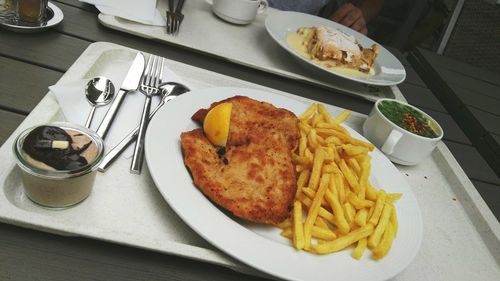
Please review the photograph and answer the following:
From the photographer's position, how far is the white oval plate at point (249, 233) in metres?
0.85

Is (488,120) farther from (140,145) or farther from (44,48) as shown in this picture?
(44,48)

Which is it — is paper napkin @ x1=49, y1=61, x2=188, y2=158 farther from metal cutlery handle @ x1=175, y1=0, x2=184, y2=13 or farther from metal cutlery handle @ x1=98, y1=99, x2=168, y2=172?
metal cutlery handle @ x1=175, y1=0, x2=184, y2=13

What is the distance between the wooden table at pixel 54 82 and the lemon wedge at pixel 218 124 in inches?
13.1

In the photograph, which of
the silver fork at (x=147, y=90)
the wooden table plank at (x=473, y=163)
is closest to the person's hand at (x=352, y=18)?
the wooden table plank at (x=473, y=163)

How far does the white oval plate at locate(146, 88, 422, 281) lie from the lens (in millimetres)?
853

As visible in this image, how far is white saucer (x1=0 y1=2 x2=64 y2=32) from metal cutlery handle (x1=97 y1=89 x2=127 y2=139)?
0.43 metres

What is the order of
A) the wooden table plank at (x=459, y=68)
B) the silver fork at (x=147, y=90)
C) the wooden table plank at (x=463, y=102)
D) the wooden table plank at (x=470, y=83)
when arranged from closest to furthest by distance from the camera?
the silver fork at (x=147, y=90) → the wooden table plank at (x=463, y=102) → the wooden table plank at (x=470, y=83) → the wooden table plank at (x=459, y=68)

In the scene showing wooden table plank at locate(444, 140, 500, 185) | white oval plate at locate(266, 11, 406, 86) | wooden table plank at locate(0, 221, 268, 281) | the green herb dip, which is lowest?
wooden table plank at locate(0, 221, 268, 281)

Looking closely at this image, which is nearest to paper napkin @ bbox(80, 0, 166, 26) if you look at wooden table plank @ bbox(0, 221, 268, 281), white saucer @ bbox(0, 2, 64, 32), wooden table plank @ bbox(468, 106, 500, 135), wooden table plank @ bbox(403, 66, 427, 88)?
white saucer @ bbox(0, 2, 64, 32)

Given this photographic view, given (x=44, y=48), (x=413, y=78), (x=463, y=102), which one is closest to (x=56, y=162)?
(x=44, y=48)

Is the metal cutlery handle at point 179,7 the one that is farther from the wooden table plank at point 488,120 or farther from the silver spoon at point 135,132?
the wooden table plank at point 488,120

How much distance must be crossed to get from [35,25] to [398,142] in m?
1.27

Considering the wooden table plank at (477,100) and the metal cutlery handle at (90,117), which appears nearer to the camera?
the metal cutlery handle at (90,117)

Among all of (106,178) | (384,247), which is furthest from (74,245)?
(384,247)
